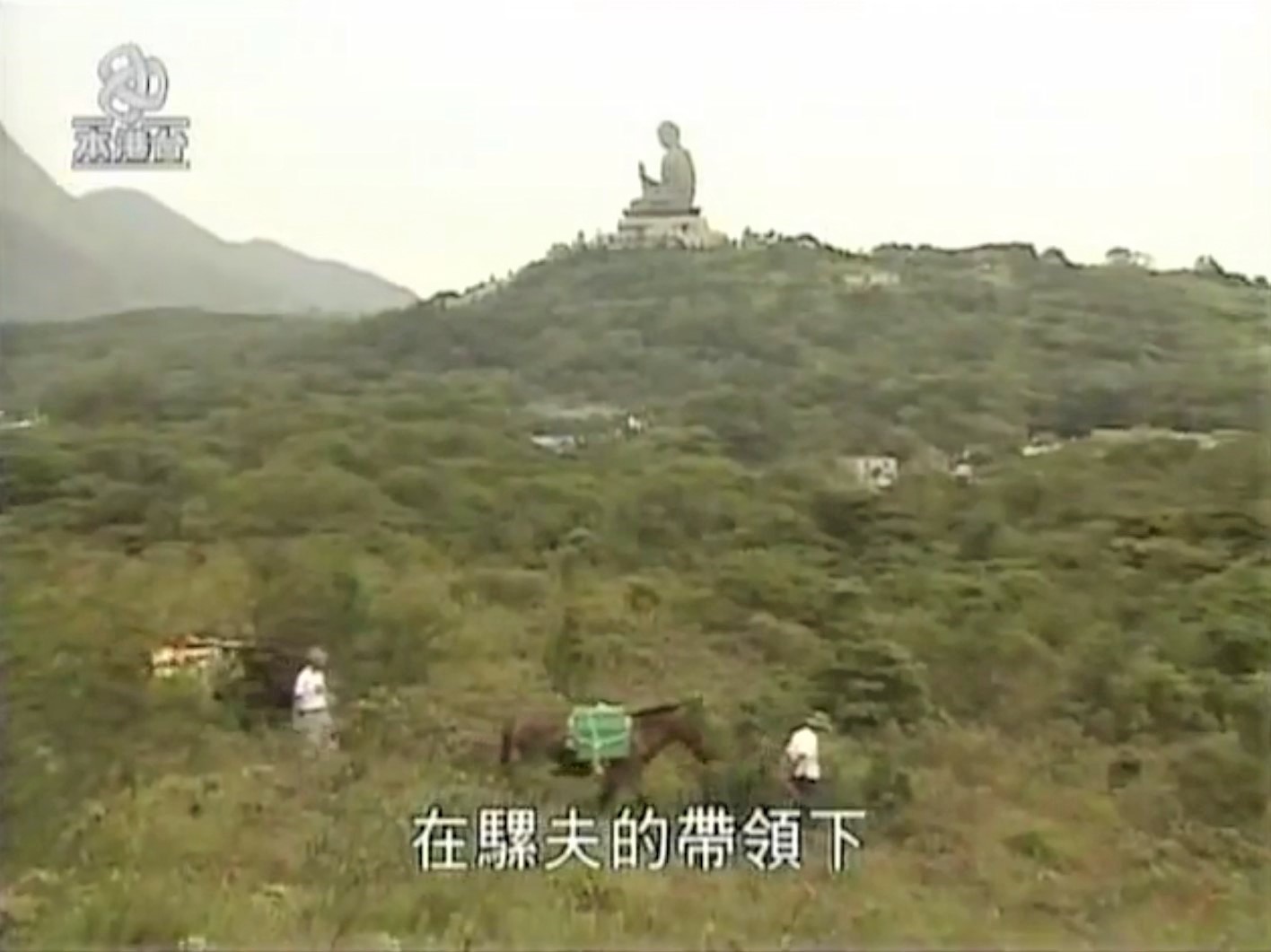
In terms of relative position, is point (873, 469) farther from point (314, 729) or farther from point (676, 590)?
point (314, 729)

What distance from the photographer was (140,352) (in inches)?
68.4

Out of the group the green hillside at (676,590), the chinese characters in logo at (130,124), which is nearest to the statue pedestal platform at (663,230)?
the green hillside at (676,590)

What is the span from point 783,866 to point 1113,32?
0.97 metres

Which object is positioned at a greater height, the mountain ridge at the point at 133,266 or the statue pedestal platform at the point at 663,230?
the statue pedestal platform at the point at 663,230

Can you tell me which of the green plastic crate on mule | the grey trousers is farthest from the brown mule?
the grey trousers

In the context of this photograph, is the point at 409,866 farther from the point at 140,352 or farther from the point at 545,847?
the point at 140,352

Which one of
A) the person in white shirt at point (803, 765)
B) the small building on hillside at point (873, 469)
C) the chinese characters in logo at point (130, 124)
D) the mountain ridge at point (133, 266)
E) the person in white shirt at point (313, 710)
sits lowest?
the person in white shirt at point (803, 765)

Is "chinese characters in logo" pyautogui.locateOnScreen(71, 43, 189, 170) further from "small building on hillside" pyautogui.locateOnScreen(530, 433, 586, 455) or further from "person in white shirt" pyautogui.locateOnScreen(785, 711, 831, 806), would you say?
"person in white shirt" pyautogui.locateOnScreen(785, 711, 831, 806)

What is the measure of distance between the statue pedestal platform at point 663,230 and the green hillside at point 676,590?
0.02 m

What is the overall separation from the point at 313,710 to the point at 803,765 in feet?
1.69

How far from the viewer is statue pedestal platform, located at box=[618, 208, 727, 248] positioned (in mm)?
1719

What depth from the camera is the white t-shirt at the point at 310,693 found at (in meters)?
1.66

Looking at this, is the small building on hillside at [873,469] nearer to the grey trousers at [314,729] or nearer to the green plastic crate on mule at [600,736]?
the green plastic crate on mule at [600,736]

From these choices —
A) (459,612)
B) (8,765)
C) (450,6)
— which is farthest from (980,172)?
(8,765)
